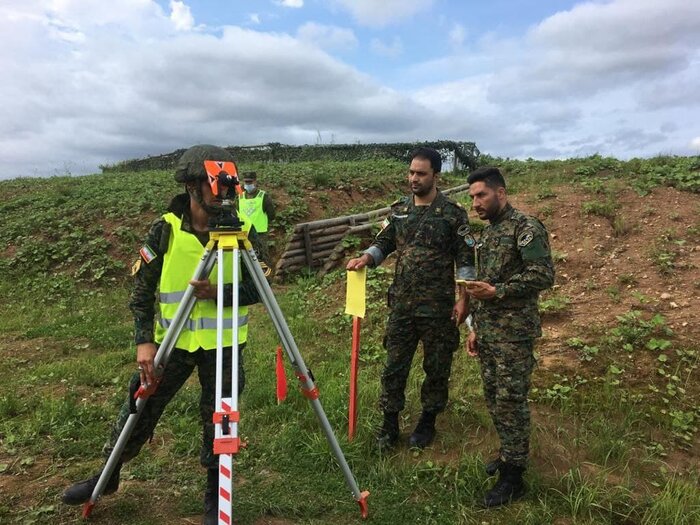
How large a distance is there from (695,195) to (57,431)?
9603 mm

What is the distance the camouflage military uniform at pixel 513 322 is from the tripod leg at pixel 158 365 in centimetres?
176

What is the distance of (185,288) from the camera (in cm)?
273

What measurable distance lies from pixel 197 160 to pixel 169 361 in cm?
114

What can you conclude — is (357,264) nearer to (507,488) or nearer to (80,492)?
(507,488)

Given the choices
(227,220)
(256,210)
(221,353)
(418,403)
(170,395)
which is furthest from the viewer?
(256,210)

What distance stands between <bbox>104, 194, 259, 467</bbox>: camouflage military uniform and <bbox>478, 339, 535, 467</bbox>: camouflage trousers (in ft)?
5.31

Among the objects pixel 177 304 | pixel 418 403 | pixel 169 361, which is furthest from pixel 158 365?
pixel 418 403

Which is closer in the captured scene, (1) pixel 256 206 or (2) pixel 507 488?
(2) pixel 507 488

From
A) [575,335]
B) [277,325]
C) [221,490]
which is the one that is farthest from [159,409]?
[575,335]

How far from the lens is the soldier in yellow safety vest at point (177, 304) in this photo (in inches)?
104

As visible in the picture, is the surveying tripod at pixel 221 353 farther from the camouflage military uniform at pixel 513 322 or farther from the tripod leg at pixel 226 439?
the camouflage military uniform at pixel 513 322

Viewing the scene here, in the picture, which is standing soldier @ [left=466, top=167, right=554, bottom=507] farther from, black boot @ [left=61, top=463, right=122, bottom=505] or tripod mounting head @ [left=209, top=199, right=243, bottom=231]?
black boot @ [left=61, top=463, right=122, bottom=505]

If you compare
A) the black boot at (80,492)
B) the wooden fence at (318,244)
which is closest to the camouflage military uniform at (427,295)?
the black boot at (80,492)

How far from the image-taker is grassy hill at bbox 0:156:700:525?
3.19m
